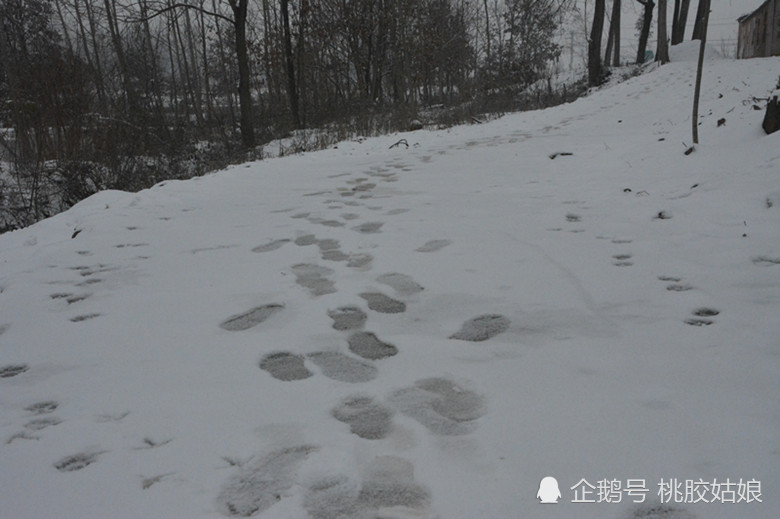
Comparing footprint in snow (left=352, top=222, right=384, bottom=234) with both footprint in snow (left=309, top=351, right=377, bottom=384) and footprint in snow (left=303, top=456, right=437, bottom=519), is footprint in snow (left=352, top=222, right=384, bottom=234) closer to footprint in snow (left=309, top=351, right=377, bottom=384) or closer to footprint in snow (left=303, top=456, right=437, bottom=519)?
footprint in snow (left=309, top=351, right=377, bottom=384)

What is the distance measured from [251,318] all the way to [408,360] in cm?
77

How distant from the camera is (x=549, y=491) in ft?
3.37

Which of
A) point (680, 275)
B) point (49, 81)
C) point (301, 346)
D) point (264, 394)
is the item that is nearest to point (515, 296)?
point (680, 275)

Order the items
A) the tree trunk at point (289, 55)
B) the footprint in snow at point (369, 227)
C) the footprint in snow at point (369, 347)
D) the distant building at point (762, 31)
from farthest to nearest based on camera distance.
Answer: the distant building at point (762, 31)
the tree trunk at point (289, 55)
the footprint in snow at point (369, 227)
the footprint in snow at point (369, 347)

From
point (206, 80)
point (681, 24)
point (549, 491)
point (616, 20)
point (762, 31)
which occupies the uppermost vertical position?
point (616, 20)

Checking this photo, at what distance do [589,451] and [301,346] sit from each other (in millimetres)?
1033

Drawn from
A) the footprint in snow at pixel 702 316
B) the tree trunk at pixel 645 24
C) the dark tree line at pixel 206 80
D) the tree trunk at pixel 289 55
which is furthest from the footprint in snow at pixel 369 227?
the tree trunk at pixel 645 24

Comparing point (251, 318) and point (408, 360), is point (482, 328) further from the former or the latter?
point (251, 318)

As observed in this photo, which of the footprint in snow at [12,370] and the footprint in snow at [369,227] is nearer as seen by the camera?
the footprint in snow at [12,370]

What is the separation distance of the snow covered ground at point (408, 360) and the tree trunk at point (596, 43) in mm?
12712

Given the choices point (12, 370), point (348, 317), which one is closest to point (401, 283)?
point (348, 317)

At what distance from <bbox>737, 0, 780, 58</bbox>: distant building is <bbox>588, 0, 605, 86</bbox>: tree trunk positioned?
32.5 ft

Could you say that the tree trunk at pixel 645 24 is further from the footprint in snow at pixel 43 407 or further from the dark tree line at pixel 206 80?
the footprint in snow at pixel 43 407

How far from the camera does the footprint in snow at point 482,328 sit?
175cm
